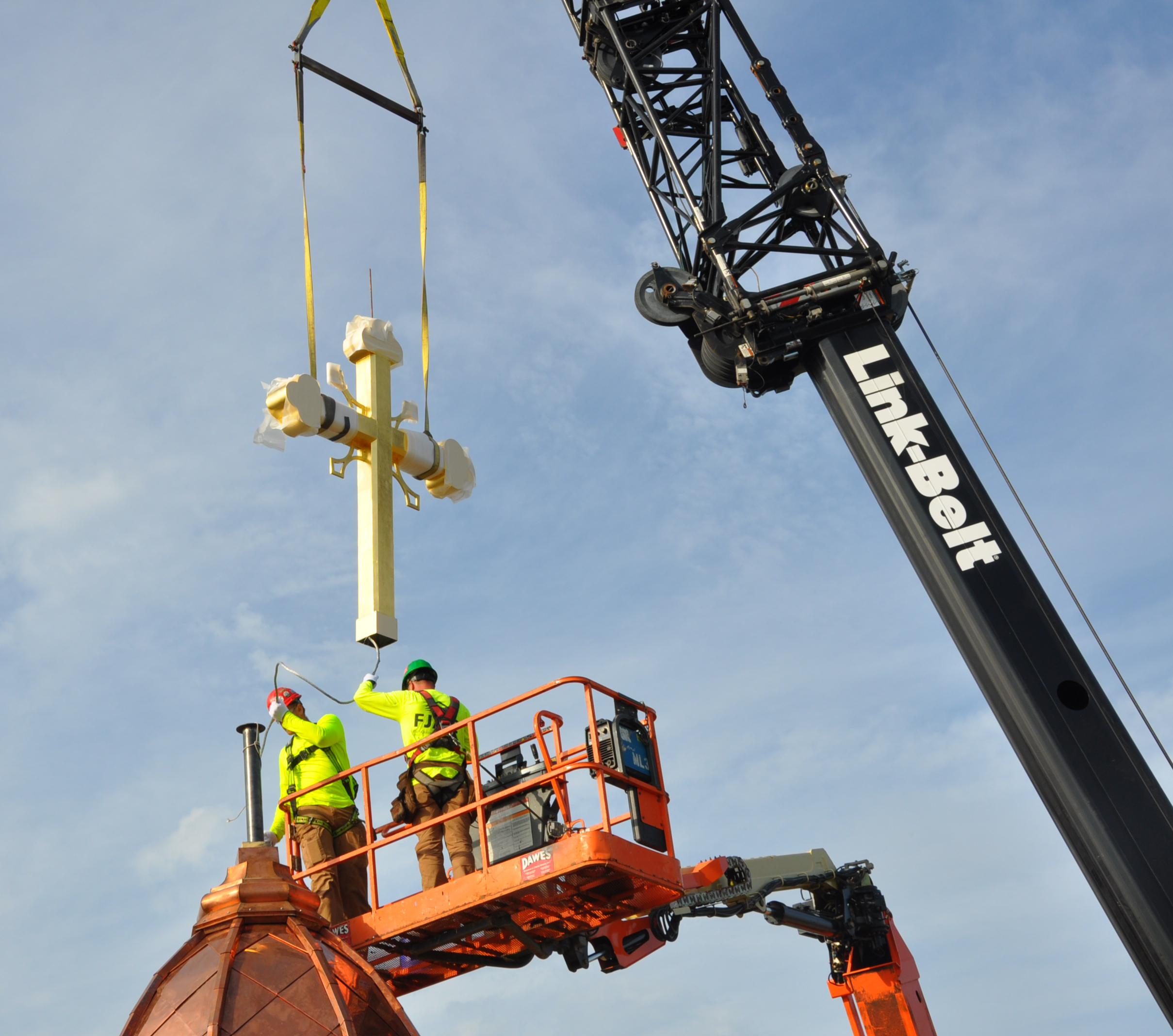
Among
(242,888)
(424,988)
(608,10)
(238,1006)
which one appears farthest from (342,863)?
(608,10)

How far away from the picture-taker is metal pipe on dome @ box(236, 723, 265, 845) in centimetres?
911

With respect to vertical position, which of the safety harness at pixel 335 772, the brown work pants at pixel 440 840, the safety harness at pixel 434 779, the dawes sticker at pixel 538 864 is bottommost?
the dawes sticker at pixel 538 864

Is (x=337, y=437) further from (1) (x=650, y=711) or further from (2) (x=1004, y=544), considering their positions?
(2) (x=1004, y=544)

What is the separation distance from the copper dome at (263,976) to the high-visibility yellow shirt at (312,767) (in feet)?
6.00

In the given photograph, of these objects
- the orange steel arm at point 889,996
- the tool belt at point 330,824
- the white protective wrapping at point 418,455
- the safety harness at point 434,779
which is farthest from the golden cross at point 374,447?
the orange steel arm at point 889,996

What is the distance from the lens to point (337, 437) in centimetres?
1123

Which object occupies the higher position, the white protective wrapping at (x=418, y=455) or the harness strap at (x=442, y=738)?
the white protective wrapping at (x=418, y=455)

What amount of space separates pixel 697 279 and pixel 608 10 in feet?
14.6

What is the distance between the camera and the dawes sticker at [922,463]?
36.0 ft

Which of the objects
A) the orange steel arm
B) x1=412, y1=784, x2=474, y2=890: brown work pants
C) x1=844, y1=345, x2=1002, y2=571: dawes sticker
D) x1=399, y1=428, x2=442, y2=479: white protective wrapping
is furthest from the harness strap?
the orange steel arm

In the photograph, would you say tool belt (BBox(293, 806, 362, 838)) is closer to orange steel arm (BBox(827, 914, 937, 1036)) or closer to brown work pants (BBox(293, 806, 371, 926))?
brown work pants (BBox(293, 806, 371, 926))

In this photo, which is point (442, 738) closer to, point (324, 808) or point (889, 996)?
point (324, 808)

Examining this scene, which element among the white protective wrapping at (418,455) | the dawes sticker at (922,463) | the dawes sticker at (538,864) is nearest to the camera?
the dawes sticker at (538,864)

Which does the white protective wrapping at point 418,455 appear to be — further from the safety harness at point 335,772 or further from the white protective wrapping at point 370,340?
the safety harness at point 335,772
